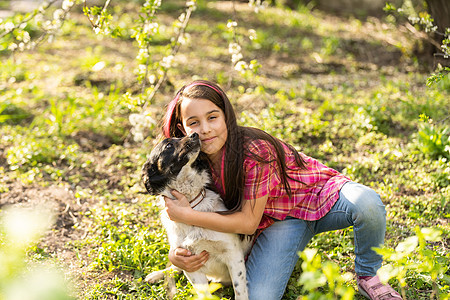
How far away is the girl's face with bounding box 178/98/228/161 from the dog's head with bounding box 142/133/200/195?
0.09 metres

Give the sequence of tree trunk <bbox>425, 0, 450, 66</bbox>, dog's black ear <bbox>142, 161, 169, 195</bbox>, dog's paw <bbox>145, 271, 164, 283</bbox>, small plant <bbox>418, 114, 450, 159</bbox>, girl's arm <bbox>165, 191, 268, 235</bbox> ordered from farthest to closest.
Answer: tree trunk <bbox>425, 0, 450, 66</bbox>
small plant <bbox>418, 114, 450, 159</bbox>
dog's paw <bbox>145, 271, 164, 283</bbox>
dog's black ear <bbox>142, 161, 169, 195</bbox>
girl's arm <bbox>165, 191, 268, 235</bbox>

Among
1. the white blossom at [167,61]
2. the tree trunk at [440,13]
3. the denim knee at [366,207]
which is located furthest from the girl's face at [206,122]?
the tree trunk at [440,13]

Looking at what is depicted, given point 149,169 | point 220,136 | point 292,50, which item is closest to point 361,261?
point 220,136

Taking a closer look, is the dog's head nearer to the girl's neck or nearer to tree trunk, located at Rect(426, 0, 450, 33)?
the girl's neck

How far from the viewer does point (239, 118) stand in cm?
472

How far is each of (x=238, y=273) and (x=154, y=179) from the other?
2.50 feet

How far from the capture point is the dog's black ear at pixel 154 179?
2.59 m

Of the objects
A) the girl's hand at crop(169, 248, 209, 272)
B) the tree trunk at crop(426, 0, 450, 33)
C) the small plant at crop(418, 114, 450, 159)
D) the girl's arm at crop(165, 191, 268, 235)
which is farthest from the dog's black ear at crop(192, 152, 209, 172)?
the tree trunk at crop(426, 0, 450, 33)

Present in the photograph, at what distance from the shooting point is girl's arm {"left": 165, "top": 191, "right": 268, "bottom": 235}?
8.17 feet

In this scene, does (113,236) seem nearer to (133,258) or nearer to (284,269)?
(133,258)

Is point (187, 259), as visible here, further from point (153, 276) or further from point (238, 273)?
point (153, 276)

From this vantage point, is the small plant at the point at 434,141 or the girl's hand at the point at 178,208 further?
the small plant at the point at 434,141

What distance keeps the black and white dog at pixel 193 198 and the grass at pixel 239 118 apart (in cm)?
35

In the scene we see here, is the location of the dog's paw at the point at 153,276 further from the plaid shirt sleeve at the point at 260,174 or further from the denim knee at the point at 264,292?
the plaid shirt sleeve at the point at 260,174
